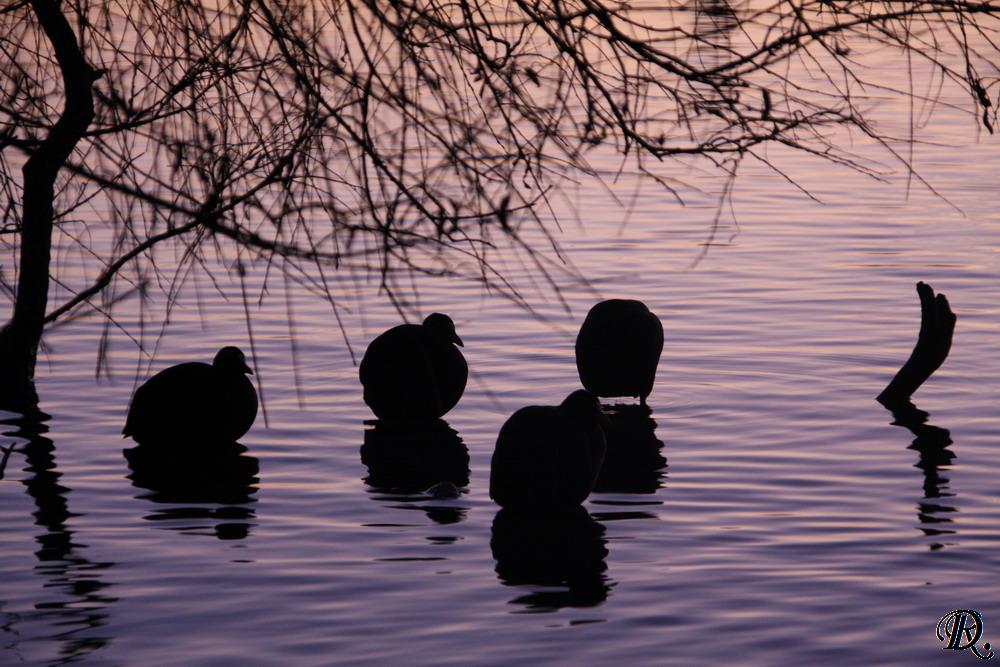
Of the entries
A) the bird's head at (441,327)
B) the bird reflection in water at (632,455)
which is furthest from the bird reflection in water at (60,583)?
the bird reflection in water at (632,455)

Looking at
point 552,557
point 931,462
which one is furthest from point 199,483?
point 931,462

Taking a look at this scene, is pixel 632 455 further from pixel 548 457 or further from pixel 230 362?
pixel 230 362

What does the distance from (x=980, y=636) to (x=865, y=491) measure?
273 cm

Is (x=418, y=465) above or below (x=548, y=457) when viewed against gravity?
below

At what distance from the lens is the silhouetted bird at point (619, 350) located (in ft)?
41.0

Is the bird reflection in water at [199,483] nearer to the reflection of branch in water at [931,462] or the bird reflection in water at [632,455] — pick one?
the bird reflection in water at [632,455]

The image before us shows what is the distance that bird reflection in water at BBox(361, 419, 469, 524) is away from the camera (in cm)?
991

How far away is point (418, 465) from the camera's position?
10.9 m

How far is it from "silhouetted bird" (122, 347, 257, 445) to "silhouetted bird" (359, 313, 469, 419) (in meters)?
1.19

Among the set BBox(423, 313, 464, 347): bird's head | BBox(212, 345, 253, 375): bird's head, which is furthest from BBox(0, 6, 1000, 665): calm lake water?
BBox(423, 313, 464, 347): bird's head

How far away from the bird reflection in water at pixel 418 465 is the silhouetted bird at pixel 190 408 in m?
1.02

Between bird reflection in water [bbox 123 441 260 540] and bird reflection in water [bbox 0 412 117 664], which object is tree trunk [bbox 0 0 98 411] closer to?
bird reflection in water [bbox 0 412 117 664]
